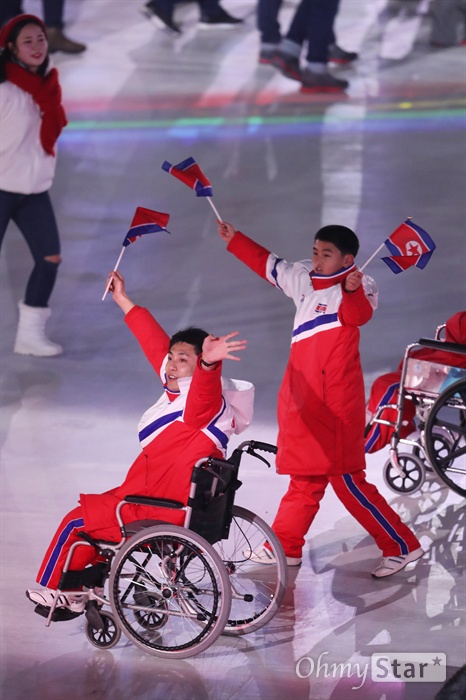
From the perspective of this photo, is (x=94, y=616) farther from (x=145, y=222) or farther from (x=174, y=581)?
(x=145, y=222)

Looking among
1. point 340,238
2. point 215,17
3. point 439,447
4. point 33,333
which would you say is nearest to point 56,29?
point 215,17

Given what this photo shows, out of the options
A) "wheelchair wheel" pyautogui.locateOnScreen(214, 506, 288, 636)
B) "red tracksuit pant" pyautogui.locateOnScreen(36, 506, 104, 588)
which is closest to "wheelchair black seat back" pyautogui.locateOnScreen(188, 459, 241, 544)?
"wheelchair wheel" pyautogui.locateOnScreen(214, 506, 288, 636)

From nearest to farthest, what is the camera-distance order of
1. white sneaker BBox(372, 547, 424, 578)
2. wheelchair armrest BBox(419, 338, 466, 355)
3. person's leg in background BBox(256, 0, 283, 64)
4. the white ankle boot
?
white sneaker BBox(372, 547, 424, 578) → wheelchair armrest BBox(419, 338, 466, 355) → the white ankle boot → person's leg in background BBox(256, 0, 283, 64)

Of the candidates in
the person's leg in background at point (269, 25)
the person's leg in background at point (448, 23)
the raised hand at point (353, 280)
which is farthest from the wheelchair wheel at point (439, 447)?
the person's leg in background at point (448, 23)

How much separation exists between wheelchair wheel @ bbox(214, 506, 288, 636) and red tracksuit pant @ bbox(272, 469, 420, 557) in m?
0.13

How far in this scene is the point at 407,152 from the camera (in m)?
8.35

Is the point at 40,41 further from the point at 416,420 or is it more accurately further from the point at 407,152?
the point at 407,152

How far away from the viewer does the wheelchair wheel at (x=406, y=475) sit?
4844 millimetres

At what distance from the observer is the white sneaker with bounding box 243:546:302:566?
4.29 m

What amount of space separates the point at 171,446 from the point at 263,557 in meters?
0.65

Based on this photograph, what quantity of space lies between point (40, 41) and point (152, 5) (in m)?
4.49

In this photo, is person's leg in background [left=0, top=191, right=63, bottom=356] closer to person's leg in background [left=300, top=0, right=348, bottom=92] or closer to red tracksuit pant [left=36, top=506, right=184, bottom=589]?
red tracksuit pant [left=36, top=506, right=184, bottom=589]

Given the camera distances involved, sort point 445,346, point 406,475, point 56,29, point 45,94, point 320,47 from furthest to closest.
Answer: point 56,29 → point 320,47 → point 45,94 → point 406,475 → point 445,346

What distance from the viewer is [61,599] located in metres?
3.85
